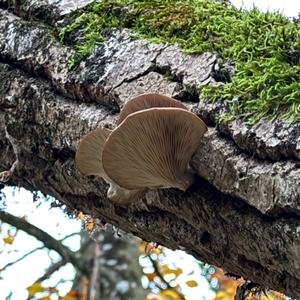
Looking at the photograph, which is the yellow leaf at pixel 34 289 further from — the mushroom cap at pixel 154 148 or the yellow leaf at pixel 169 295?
the mushroom cap at pixel 154 148

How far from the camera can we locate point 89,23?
6.03ft

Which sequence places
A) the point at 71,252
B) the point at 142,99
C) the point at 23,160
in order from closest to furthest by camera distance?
the point at 142,99 → the point at 23,160 → the point at 71,252

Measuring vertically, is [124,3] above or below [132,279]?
below

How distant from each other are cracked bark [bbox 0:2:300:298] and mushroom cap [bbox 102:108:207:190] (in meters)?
0.05

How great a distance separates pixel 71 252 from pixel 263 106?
11.1ft

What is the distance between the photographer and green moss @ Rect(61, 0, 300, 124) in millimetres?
1339

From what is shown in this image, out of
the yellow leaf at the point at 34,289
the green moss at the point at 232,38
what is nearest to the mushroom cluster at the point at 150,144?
the green moss at the point at 232,38

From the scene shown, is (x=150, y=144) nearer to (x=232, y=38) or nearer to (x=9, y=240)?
(x=232, y=38)

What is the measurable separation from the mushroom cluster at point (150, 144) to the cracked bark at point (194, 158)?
0.05m

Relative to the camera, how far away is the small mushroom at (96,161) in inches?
57.3

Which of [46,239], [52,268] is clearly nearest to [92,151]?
[46,239]

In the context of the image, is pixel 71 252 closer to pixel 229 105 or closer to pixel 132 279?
pixel 132 279

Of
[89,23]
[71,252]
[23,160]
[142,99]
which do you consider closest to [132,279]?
[71,252]

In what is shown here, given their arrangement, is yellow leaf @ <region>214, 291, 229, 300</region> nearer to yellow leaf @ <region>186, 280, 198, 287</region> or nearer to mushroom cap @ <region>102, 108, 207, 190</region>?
yellow leaf @ <region>186, 280, 198, 287</region>
